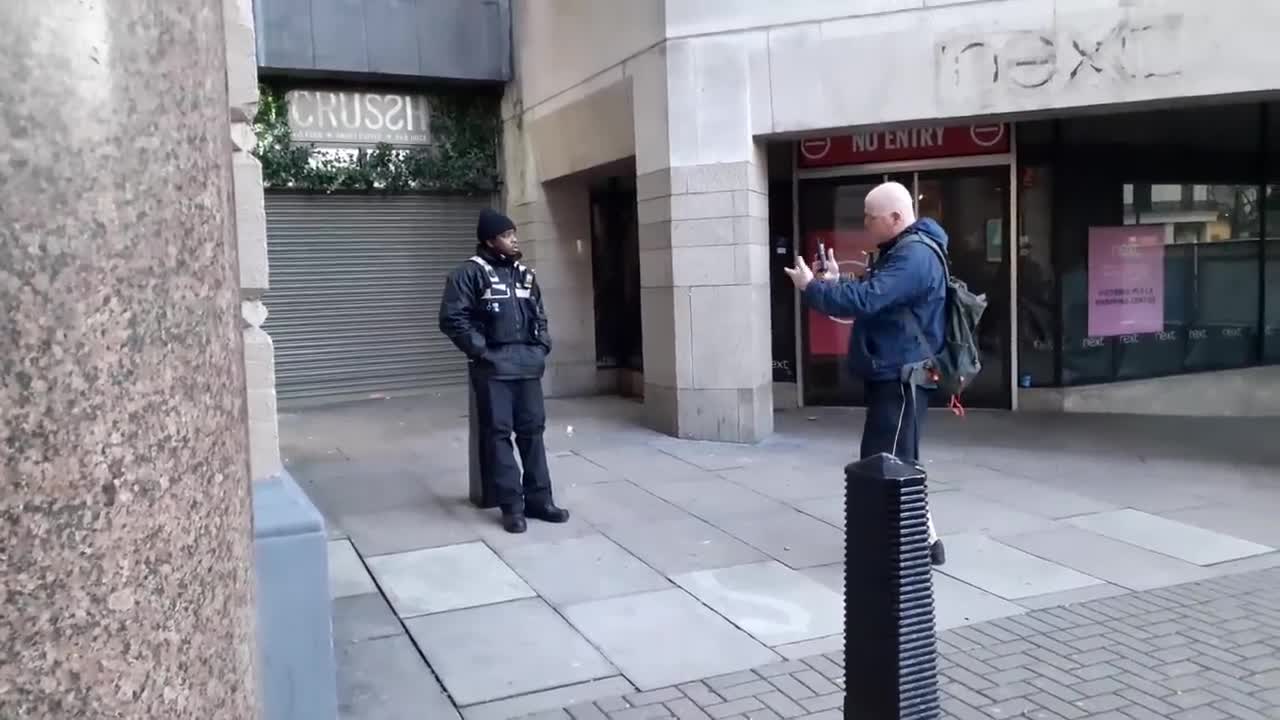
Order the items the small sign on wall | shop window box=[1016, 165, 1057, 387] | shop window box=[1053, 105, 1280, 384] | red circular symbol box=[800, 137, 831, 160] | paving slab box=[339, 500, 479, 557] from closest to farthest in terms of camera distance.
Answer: paving slab box=[339, 500, 479, 557] → shop window box=[1016, 165, 1057, 387] → shop window box=[1053, 105, 1280, 384] → red circular symbol box=[800, 137, 831, 160] → the small sign on wall

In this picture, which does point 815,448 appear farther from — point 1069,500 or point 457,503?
point 457,503

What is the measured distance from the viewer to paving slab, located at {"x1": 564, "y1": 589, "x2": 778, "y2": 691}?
4477 mm

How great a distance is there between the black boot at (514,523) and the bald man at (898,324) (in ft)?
7.33

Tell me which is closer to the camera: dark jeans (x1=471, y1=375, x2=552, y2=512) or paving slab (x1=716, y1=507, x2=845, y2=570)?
paving slab (x1=716, y1=507, x2=845, y2=570)

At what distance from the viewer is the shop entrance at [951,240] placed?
420 inches

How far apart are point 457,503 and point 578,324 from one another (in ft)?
18.4

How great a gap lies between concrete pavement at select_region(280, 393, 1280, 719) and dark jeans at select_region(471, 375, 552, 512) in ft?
0.91

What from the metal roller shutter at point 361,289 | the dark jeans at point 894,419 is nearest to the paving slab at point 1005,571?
the dark jeans at point 894,419

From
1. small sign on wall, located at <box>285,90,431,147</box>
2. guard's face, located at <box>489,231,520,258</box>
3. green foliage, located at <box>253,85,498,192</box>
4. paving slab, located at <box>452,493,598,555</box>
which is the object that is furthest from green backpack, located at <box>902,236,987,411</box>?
small sign on wall, located at <box>285,90,431,147</box>

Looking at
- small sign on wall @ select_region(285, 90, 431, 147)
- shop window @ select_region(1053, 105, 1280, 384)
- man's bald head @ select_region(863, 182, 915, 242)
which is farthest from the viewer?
small sign on wall @ select_region(285, 90, 431, 147)

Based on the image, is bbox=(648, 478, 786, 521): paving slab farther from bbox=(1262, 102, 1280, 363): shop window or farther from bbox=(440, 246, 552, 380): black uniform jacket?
bbox=(1262, 102, 1280, 363): shop window

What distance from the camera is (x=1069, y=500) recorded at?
286 inches

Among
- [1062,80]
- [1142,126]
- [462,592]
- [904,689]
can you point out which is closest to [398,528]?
[462,592]

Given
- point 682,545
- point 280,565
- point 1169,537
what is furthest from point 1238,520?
point 280,565
